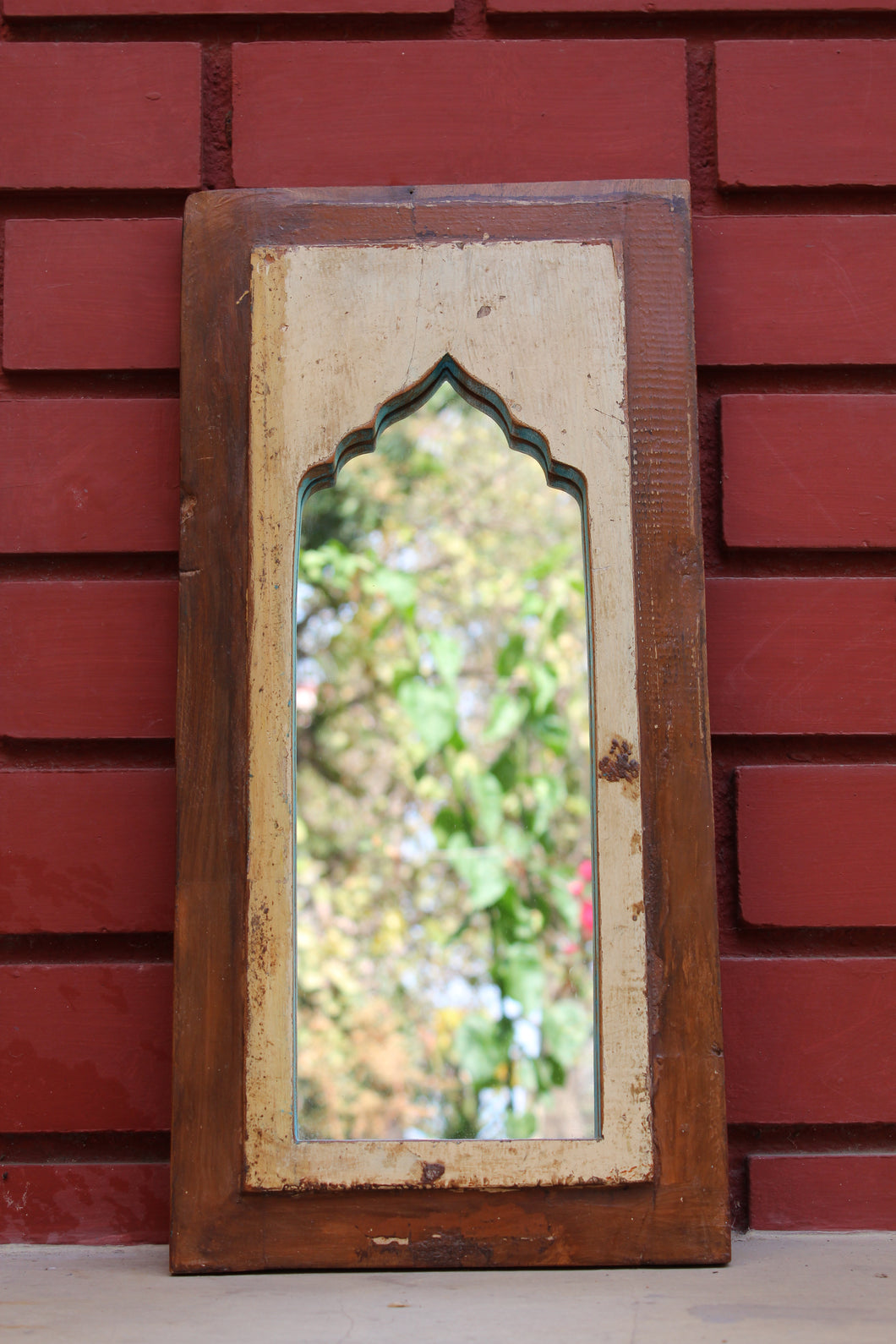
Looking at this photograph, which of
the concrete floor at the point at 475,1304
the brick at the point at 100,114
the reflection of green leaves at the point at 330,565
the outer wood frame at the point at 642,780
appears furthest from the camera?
the reflection of green leaves at the point at 330,565

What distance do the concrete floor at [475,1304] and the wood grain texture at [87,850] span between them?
31 cm

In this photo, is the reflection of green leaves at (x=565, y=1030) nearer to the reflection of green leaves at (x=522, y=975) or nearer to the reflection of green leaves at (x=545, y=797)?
the reflection of green leaves at (x=522, y=975)

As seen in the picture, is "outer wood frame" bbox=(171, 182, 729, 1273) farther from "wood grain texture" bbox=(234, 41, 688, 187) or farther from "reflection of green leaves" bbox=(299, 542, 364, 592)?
"reflection of green leaves" bbox=(299, 542, 364, 592)

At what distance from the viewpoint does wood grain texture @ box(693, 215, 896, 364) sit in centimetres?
113

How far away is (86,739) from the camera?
1096 millimetres

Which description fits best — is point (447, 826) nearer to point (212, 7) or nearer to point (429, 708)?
point (429, 708)

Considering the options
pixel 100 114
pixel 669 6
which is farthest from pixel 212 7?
pixel 669 6

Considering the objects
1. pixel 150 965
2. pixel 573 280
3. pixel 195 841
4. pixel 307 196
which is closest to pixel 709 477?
pixel 573 280

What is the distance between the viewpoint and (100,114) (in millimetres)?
1150

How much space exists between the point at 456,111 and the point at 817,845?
0.85 metres

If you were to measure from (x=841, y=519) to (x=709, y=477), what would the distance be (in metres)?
0.14

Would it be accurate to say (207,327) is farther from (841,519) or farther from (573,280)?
(841,519)

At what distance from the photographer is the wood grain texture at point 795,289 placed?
1131 mm

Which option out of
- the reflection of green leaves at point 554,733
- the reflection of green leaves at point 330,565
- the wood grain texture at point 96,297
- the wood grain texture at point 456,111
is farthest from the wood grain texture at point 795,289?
the reflection of green leaves at point 554,733
